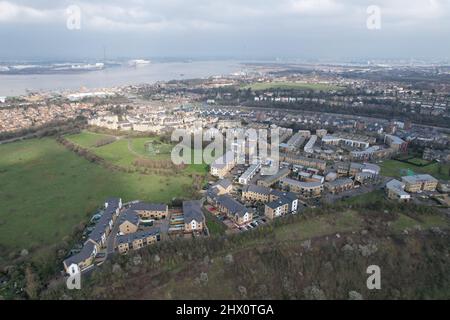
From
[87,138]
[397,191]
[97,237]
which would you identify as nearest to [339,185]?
[397,191]

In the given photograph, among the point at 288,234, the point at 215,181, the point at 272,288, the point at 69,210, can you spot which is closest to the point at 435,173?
the point at 288,234

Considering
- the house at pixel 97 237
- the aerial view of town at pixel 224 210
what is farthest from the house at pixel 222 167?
the house at pixel 97 237

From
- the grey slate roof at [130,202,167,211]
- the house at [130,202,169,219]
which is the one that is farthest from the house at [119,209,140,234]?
the grey slate roof at [130,202,167,211]

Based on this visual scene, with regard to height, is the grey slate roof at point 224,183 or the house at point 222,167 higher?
the house at point 222,167

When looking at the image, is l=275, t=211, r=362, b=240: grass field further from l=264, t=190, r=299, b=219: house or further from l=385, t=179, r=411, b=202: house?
l=385, t=179, r=411, b=202: house

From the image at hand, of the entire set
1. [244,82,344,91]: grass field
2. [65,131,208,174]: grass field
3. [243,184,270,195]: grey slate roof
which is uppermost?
[244,82,344,91]: grass field

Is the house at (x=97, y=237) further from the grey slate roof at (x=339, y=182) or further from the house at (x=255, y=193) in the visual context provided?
the grey slate roof at (x=339, y=182)
